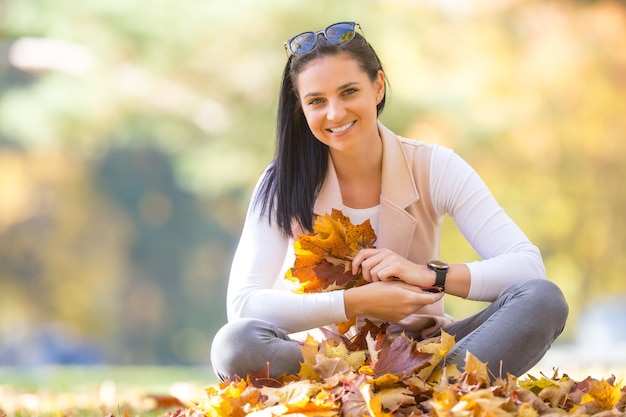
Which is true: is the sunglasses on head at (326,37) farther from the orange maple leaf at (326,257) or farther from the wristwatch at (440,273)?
the wristwatch at (440,273)

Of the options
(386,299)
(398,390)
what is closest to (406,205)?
(386,299)

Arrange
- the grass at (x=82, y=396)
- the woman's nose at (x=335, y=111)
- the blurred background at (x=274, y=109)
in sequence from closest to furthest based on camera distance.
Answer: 1. the woman's nose at (x=335, y=111)
2. the grass at (x=82, y=396)
3. the blurred background at (x=274, y=109)

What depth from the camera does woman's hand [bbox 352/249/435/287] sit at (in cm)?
225

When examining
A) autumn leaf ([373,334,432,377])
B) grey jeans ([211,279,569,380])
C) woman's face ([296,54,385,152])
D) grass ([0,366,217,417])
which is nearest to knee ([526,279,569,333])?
grey jeans ([211,279,569,380])

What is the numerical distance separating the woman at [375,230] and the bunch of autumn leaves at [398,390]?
10cm

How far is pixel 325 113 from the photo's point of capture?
244 cm

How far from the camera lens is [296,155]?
265 cm

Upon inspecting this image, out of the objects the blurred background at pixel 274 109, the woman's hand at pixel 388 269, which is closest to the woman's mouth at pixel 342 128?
the woman's hand at pixel 388 269

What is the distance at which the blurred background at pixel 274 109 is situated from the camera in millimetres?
9969

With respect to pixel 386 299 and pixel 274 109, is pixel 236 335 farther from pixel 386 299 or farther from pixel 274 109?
pixel 274 109

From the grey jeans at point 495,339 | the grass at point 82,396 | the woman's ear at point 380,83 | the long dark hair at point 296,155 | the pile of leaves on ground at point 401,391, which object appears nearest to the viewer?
the pile of leaves on ground at point 401,391

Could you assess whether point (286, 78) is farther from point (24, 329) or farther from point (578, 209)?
point (24, 329)

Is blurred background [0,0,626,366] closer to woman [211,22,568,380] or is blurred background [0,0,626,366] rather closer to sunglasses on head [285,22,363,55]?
woman [211,22,568,380]

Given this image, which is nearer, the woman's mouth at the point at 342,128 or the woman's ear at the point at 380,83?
the woman's mouth at the point at 342,128
